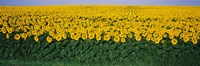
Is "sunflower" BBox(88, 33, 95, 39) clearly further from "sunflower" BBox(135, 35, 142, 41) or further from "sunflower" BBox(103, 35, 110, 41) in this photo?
"sunflower" BBox(135, 35, 142, 41)

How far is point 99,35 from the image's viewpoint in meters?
10.0

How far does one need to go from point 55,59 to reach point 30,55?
659mm

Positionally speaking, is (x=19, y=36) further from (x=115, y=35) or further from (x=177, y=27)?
(x=177, y=27)

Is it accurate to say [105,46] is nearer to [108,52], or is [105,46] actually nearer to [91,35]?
[108,52]

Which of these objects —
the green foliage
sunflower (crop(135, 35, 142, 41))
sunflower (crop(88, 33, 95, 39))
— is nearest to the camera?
the green foliage

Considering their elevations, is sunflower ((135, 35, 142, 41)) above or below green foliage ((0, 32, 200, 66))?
above

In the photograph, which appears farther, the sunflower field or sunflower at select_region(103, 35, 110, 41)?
sunflower at select_region(103, 35, 110, 41)

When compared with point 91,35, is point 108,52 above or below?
below

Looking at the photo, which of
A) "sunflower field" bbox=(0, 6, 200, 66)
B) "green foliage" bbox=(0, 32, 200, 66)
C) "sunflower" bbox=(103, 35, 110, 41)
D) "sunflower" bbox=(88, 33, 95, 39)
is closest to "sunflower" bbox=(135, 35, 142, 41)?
"sunflower field" bbox=(0, 6, 200, 66)

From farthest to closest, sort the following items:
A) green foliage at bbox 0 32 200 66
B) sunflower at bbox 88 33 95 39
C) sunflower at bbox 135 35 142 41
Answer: sunflower at bbox 88 33 95 39
sunflower at bbox 135 35 142 41
green foliage at bbox 0 32 200 66

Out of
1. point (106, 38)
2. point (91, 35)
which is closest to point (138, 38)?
point (106, 38)

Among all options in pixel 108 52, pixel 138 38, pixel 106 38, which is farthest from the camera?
pixel 106 38

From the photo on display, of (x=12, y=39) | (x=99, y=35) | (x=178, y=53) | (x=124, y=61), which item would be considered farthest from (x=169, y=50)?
(x=12, y=39)

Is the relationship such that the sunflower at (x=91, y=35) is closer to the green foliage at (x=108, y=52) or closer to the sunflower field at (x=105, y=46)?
the sunflower field at (x=105, y=46)
